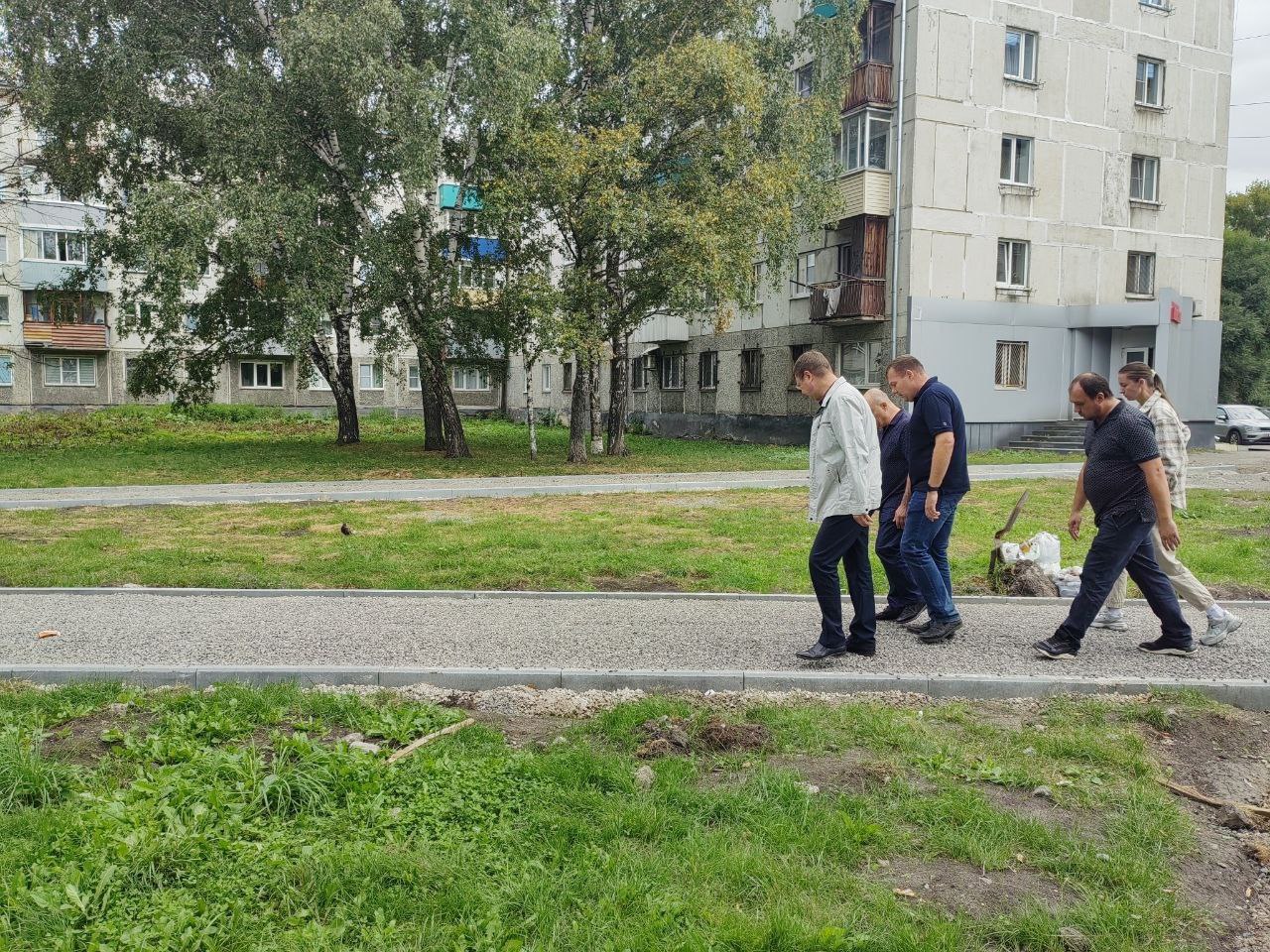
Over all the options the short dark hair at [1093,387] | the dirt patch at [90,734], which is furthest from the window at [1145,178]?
the dirt patch at [90,734]

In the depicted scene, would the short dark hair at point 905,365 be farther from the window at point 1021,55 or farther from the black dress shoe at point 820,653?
the window at point 1021,55

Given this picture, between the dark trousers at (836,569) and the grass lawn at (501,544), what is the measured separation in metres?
2.56

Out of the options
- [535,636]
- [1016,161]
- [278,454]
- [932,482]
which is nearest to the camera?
[932,482]

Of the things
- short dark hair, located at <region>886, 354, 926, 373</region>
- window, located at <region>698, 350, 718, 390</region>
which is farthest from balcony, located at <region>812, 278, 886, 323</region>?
short dark hair, located at <region>886, 354, 926, 373</region>

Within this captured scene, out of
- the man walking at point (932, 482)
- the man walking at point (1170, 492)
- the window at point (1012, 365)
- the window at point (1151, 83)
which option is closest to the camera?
the man walking at point (932, 482)

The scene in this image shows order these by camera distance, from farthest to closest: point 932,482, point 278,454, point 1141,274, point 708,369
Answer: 1. point 708,369
2. point 1141,274
3. point 278,454
4. point 932,482

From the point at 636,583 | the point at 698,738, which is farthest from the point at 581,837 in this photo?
the point at 636,583

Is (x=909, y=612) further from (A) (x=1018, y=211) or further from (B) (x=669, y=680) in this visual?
(A) (x=1018, y=211)

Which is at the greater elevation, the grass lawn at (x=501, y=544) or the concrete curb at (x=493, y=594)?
the grass lawn at (x=501, y=544)

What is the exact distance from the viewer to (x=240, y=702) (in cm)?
520

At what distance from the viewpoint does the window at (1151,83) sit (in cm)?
3073

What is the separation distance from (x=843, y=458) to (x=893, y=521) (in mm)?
1518

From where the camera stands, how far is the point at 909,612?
7684 mm

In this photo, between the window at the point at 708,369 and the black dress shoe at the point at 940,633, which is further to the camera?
the window at the point at 708,369
